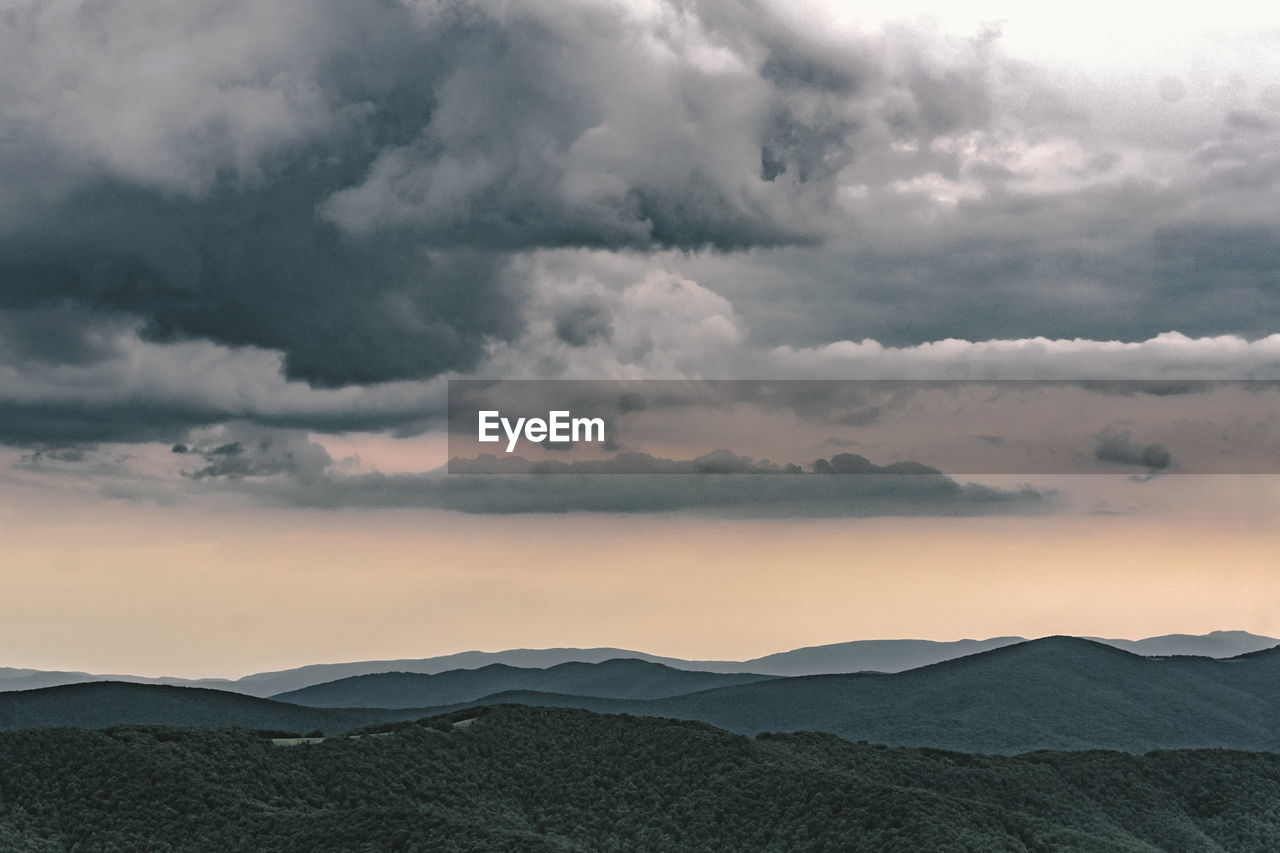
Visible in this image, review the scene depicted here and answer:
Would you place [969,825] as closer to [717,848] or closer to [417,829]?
[717,848]

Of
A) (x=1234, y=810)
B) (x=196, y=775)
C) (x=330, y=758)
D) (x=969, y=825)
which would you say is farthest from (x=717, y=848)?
(x=1234, y=810)

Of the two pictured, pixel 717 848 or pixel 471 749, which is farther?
pixel 471 749

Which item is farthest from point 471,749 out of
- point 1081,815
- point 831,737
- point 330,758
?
point 1081,815

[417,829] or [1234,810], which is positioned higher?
[417,829]

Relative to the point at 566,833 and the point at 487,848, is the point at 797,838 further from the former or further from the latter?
the point at 487,848

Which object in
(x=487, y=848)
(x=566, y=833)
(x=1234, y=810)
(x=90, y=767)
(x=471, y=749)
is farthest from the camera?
(x=1234, y=810)

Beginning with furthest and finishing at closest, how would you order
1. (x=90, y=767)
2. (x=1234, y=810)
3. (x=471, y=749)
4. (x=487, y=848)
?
(x=1234, y=810) < (x=471, y=749) < (x=90, y=767) < (x=487, y=848)


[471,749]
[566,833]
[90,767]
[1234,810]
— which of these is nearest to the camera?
[90,767]
